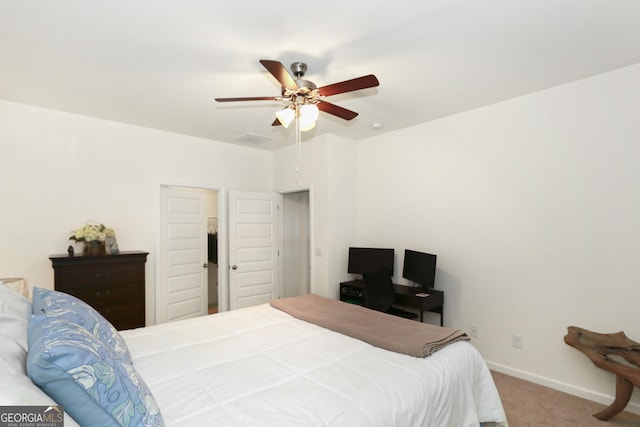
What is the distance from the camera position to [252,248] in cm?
471

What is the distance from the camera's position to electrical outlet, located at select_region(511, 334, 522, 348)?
309 centimetres

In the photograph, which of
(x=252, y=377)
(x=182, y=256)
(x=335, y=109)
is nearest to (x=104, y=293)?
(x=182, y=256)

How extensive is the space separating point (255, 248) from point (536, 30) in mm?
3955

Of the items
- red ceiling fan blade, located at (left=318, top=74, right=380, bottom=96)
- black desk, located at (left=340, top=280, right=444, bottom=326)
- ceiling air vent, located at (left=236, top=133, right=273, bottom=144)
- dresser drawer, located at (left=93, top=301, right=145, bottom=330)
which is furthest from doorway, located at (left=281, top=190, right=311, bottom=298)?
red ceiling fan blade, located at (left=318, top=74, right=380, bottom=96)

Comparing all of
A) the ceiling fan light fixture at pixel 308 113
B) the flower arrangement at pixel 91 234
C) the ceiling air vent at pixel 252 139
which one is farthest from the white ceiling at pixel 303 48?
the flower arrangement at pixel 91 234

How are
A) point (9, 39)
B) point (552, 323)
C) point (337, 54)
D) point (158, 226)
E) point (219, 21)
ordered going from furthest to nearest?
point (158, 226)
point (552, 323)
point (337, 54)
point (9, 39)
point (219, 21)

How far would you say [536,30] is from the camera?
6.75 feet

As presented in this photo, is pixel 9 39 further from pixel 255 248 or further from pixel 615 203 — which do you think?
pixel 615 203

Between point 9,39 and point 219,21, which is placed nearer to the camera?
point 219,21

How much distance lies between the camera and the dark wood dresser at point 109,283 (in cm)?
302

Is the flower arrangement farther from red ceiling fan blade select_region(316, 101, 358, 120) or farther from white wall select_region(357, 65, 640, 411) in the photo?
white wall select_region(357, 65, 640, 411)

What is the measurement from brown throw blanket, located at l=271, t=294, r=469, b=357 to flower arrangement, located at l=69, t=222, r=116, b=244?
6.51 ft

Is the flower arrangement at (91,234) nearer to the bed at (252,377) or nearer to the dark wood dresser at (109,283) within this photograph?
the dark wood dresser at (109,283)

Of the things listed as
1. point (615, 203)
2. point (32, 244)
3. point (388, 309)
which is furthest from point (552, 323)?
point (32, 244)
